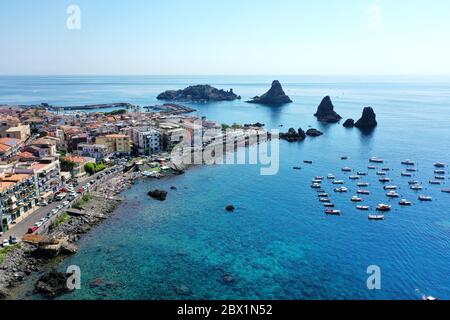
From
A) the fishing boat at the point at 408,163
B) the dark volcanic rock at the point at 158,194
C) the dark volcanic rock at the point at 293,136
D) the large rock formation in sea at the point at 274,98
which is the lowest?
the dark volcanic rock at the point at 158,194

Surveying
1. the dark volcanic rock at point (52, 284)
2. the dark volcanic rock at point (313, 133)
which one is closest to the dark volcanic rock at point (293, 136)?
the dark volcanic rock at point (313, 133)

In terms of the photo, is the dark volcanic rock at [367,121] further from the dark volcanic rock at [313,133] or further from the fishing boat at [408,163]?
the fishing boat at [408,163]

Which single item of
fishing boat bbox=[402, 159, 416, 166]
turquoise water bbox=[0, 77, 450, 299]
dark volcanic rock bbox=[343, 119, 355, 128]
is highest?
dark volcanic rock bbox=[343, 119, 355, 128]

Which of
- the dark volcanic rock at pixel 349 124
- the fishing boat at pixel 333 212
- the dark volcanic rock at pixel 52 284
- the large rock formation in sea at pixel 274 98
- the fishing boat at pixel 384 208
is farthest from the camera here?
the large rock formation in sea at pixel 274 98

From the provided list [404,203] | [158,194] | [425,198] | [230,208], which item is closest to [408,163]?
[425,198]

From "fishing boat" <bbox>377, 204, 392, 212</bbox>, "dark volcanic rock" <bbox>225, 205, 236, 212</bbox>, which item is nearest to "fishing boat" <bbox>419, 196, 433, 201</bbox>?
"fishing boat" <bbox>377, 204, 392, 212</bbox>

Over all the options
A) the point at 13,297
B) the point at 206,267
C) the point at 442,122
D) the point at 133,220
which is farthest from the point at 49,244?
the point at 442,122

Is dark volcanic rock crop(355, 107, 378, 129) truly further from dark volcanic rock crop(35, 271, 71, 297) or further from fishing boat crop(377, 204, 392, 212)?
dark volcanic rock crop(35, 271, 71, 297)
